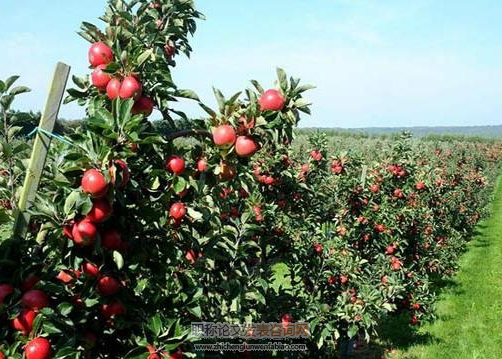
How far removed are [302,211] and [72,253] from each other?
12.2 ft

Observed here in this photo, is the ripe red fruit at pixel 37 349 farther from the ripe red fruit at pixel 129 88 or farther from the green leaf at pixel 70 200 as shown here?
the ripe red fruit at pixel 129 88

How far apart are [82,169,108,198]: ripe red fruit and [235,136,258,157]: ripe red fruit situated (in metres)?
0.66

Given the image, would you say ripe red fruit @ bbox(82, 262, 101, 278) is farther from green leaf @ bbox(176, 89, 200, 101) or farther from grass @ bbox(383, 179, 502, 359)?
grass @ bbox(383, 179, 502, 359)

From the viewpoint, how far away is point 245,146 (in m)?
2.09

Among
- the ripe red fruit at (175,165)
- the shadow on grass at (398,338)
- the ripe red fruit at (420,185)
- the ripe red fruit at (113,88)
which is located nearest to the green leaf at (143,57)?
the ripe red fruit at (113,88)

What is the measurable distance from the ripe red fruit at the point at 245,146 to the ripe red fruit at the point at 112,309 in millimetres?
817

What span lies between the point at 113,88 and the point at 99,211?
0.52 metres

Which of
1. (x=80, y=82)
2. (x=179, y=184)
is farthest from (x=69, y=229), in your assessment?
(x=80, y=82)

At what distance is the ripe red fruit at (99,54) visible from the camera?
6.64 ft

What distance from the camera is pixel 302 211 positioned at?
17.7 ft

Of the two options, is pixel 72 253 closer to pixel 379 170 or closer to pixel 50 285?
pixel 50 285

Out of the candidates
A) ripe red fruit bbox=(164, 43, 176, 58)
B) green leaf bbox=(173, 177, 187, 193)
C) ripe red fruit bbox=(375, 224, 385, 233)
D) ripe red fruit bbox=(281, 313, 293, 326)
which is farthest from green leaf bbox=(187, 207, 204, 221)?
ripe red fruit bbox=(375, 224, 385, 233)

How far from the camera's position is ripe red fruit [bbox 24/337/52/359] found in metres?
1.59

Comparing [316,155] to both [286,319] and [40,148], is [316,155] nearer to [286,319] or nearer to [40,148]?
[286,319]
